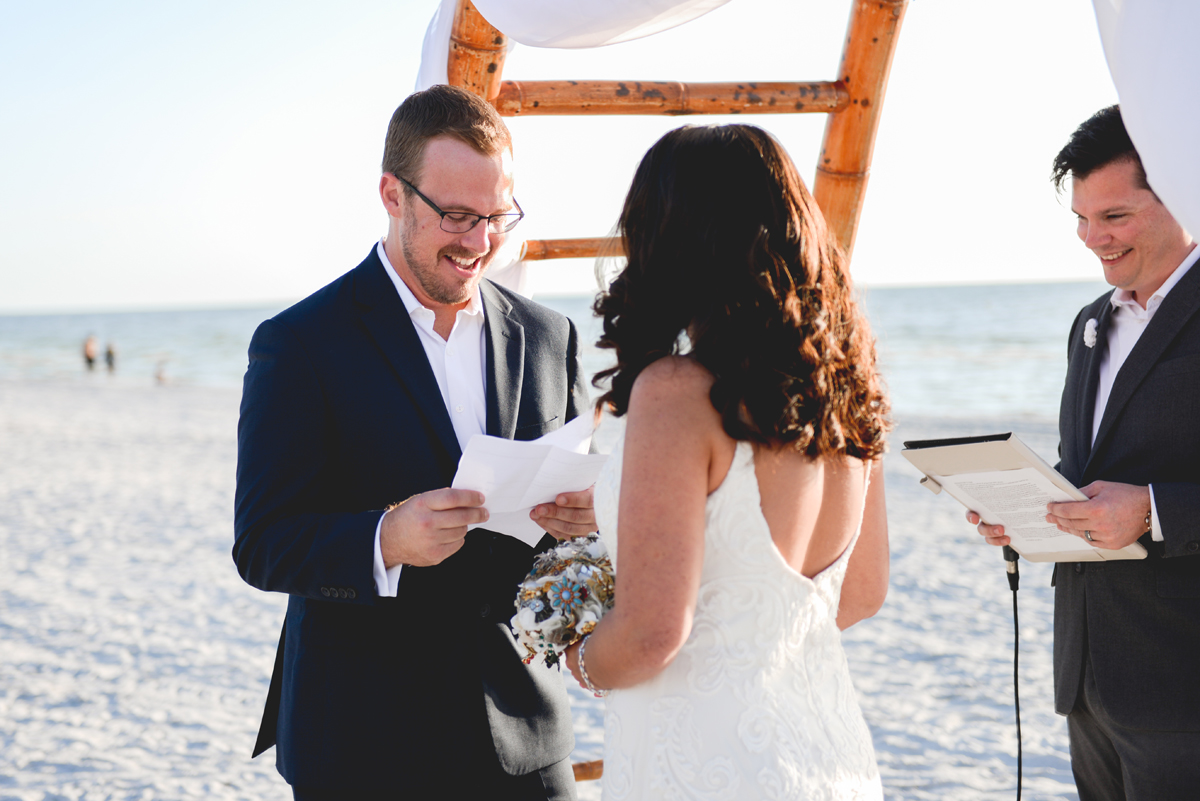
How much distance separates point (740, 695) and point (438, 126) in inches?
61.0

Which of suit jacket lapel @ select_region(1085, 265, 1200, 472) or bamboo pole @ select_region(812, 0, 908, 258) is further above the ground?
bamboo pole @ select_region(812, 0, 908, 258)

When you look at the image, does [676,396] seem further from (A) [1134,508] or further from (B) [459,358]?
(A) [1134,508]

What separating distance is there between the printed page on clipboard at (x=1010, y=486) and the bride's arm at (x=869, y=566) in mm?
283

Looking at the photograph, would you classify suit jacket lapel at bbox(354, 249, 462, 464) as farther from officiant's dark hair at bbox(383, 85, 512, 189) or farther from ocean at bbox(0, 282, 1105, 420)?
ocean at bbox(0, 282, 1105, 420)

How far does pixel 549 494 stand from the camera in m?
2.05

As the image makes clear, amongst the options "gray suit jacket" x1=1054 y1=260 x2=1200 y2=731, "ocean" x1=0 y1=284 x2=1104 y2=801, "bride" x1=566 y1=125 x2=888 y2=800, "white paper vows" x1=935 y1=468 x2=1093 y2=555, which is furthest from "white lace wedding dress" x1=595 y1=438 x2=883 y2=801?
"gray suit jacket" x1=1054 y1=260 x2=1200 y2=731

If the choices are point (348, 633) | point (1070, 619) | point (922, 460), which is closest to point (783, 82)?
point (922, 460)

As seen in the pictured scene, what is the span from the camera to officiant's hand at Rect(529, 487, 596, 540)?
2.10m

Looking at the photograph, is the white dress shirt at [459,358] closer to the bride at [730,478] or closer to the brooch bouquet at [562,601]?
the brooch bouquet at [562,601]

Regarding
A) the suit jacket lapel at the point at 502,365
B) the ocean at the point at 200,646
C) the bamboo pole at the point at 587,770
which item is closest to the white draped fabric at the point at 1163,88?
the ocean at the point at 200,646

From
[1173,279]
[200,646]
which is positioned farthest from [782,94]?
[200,646]

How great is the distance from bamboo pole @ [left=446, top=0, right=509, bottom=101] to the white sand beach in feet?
11.5

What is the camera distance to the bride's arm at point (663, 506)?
1528 mm

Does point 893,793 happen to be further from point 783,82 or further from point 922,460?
point 783,82
